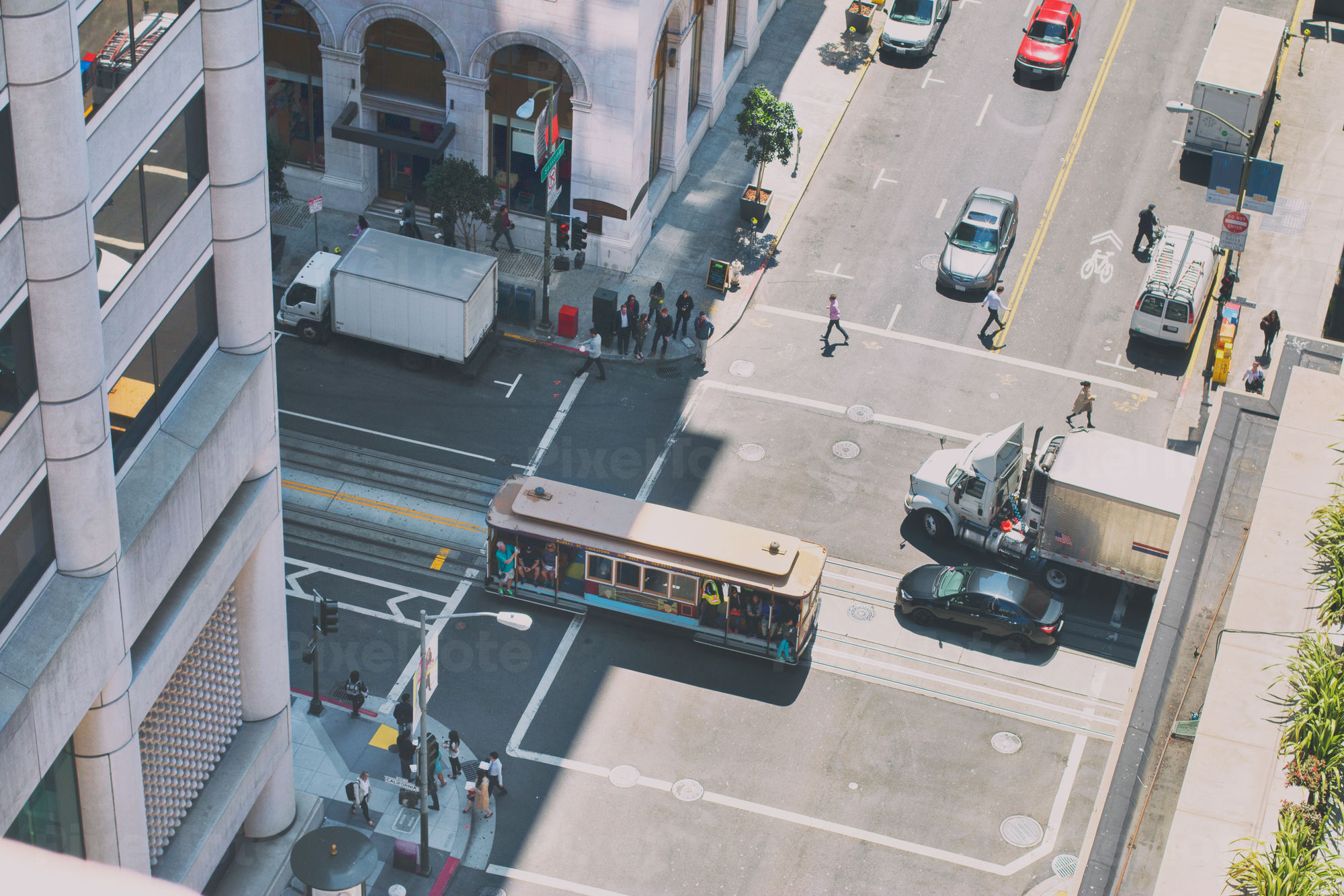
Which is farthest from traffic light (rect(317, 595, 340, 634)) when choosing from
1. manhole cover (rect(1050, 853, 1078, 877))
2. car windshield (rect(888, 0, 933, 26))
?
car windshield (rect(888, 0, 933, 26))

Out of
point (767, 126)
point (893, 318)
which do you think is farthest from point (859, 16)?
point (893, 318)

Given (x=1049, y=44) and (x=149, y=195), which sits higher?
(x=149, y=195)

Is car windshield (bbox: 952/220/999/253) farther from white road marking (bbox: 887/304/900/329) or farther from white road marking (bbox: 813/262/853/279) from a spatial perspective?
white road marking (bbox: 813/262/853/279)

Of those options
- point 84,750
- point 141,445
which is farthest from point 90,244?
point 84,750

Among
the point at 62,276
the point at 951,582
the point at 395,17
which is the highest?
the point at 62,276

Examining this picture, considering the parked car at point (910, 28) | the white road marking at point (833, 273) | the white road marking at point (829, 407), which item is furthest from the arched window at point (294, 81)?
the parked car at point (910, 28)

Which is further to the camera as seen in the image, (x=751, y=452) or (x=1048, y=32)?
(x=1048, y=32)

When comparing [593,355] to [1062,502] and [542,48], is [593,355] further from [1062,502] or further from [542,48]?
[1062,502]
